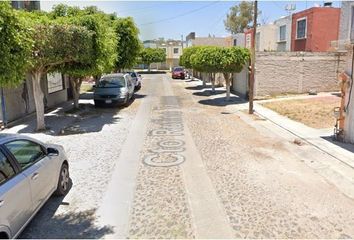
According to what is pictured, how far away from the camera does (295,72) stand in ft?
66.9

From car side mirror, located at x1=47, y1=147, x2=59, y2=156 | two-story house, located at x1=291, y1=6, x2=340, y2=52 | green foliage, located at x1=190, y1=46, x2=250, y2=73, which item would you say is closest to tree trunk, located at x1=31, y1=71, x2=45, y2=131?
car side mirror, located at x1=47, y1=147, x2=59, y2=156

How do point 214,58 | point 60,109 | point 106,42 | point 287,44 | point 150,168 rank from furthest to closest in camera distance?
1. point 287,44
2. point 214,58
3. point 60,109
4. point 106,42
5. point 150,168

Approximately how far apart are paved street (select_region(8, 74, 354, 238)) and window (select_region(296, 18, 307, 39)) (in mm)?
19538

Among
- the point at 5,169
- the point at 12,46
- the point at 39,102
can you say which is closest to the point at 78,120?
the point at 39,102

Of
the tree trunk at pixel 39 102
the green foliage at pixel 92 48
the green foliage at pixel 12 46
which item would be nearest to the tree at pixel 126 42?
the green foliage at pixel 92 48

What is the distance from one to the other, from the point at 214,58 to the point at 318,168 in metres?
11.3

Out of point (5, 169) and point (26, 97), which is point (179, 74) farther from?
point (5, 169)

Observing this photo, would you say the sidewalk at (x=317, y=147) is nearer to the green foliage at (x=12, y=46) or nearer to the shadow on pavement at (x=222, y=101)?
the shadow on pavement at (x=222, y=101)

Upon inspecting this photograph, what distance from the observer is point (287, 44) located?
3058 centimetres

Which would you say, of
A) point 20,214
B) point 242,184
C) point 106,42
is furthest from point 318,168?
point 106,42

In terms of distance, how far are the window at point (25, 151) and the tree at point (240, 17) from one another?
2291 inches

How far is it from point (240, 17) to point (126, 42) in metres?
45.0

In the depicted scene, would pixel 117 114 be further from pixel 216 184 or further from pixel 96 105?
pixel 216 184

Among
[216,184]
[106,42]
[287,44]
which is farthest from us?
[287,44]
